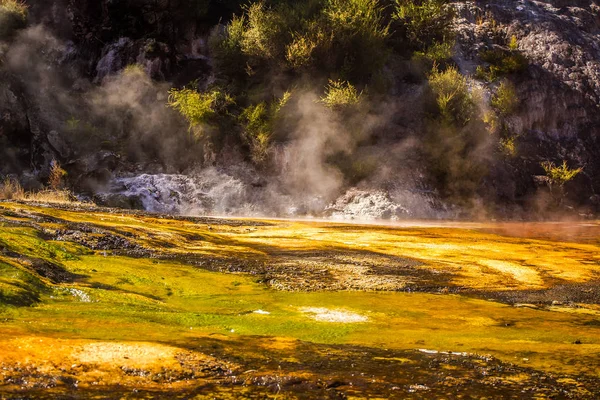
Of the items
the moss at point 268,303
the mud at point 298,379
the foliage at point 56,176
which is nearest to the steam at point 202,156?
the foliage at point 56,176

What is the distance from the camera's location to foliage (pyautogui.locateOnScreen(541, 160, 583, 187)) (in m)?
30.8

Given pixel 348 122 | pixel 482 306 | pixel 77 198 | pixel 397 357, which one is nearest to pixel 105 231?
pixel 482 306

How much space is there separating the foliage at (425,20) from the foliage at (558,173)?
8.48 meters

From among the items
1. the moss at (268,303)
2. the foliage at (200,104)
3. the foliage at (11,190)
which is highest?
the foliage at (200,104)

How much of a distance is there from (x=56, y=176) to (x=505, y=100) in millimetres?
21797

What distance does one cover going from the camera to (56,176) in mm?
26797

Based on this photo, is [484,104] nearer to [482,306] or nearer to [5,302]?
[482,306]

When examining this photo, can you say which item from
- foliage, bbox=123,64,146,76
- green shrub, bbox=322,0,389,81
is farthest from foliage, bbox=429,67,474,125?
foliage, bbox=123,64,146,76

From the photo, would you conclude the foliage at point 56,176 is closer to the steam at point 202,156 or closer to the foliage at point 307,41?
the steam at point 202,156

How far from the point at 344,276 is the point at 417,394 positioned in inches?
253

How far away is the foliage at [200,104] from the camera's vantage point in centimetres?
2948

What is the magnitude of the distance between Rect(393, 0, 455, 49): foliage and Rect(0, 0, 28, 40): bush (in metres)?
19.3

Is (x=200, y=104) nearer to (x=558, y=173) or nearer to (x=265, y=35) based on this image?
(x=265, y=35)

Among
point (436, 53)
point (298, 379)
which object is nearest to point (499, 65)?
point (436, 53)
